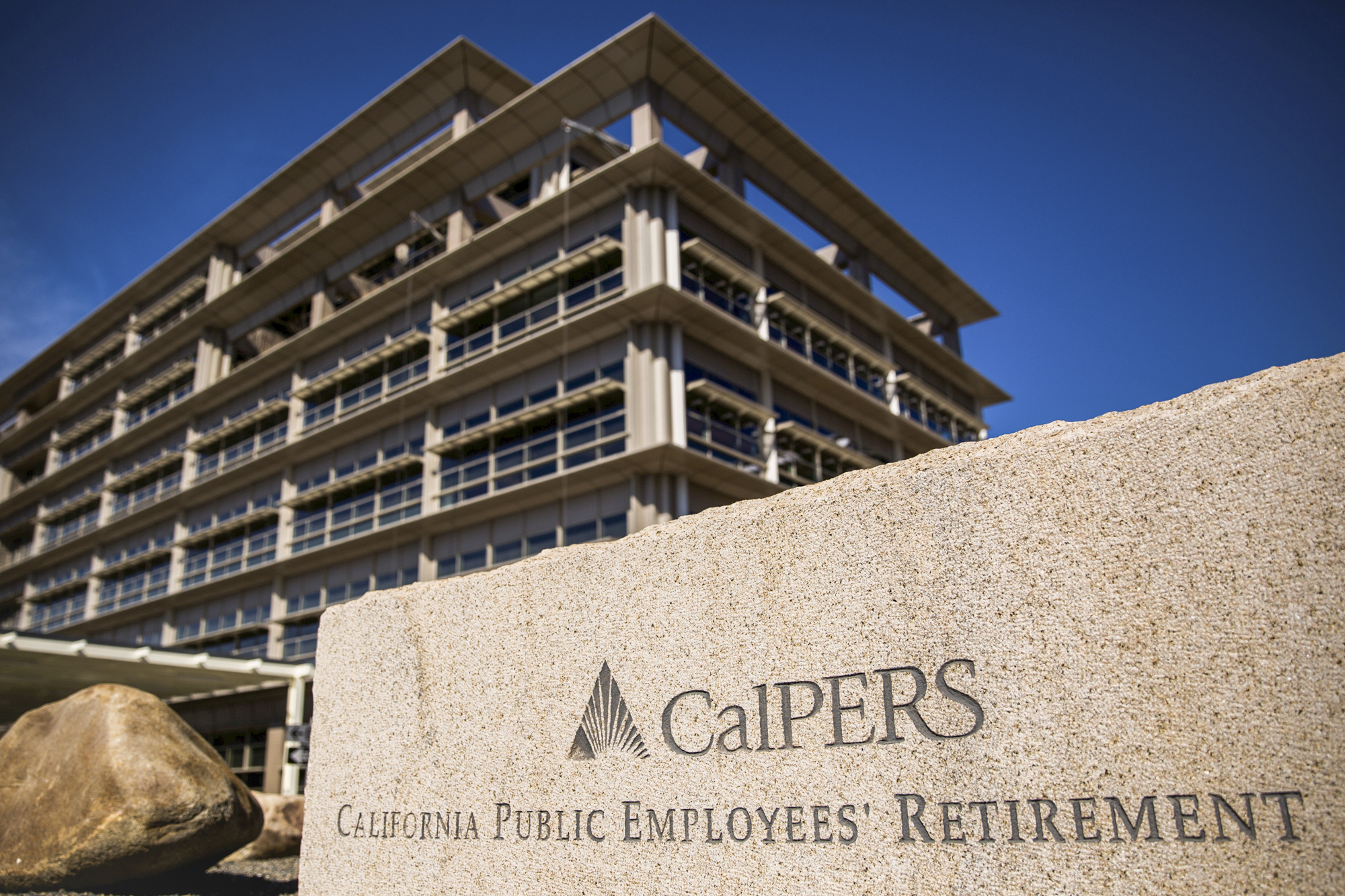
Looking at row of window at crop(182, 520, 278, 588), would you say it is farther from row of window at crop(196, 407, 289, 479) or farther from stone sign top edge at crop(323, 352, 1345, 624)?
stone sign top edge at crop(323, 352, 1345, 624)

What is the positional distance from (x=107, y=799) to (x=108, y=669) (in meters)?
19.3

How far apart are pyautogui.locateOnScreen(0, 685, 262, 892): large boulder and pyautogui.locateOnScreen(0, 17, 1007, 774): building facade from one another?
15579 mm

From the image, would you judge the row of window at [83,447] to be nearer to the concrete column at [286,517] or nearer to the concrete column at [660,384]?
the concrete column at [286,517]

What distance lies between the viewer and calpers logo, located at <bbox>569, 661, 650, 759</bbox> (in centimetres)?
427

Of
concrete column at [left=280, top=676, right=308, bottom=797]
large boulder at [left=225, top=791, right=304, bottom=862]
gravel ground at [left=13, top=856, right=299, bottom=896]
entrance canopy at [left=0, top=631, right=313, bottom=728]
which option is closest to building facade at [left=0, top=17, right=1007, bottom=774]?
entrance canopy at [left=0, top=631, right=313, bottom=728]

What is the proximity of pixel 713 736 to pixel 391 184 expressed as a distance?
3065 centimetres

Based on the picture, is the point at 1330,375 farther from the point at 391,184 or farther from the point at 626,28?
the point at 391,184

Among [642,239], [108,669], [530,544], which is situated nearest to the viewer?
[108,669]

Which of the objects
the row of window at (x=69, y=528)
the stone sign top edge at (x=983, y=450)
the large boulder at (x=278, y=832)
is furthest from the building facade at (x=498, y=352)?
the stone sign top edge at (x=983, y=450)

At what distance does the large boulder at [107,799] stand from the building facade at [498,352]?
15579mm

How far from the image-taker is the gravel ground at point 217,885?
7.92 metres

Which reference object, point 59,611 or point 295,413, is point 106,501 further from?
point 295,413

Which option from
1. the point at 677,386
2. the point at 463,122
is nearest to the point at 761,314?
the point at 677,386

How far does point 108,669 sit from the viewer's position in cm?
2364
